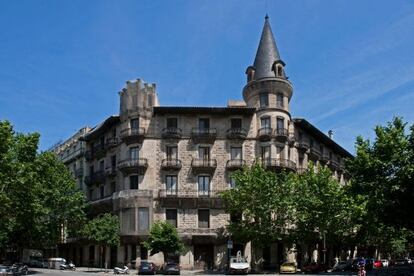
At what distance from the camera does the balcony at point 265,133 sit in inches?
2416

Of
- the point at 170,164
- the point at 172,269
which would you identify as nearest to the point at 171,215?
the point at 170,164

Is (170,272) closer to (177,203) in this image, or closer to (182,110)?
(177,203)

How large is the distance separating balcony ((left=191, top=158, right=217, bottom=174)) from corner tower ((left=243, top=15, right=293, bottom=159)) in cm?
557

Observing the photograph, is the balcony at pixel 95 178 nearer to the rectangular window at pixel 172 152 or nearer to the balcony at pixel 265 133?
the rectangular window at pixel 172 152

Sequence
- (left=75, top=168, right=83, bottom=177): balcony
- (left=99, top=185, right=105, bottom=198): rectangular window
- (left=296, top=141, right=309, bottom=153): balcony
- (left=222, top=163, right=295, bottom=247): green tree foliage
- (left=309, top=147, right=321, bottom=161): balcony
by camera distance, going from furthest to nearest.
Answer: (left=75, top=168, right=83, bottom=177): balcony < (left=309, top=147, right=321, bottom=161): balcony < (left=99, top=185, right=105, bottom=198): rectangular window < (left=296, top=141, right=309, bottom=153): balcony < (left=222, top=163, right=295, bottom=247): green tree foliage

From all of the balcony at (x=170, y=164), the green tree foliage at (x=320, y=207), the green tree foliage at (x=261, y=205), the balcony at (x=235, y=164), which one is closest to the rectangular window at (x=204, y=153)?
the balcony at (x=235, y=164)

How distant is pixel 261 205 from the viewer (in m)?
53.0

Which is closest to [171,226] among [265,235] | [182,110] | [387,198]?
[265,235]

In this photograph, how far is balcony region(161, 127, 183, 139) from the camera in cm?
6156

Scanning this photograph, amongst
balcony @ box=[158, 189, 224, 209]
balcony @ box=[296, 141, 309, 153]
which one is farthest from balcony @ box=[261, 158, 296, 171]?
balcony @ box=[158, 189, 224, 209]

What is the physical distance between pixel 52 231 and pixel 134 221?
9.67 m

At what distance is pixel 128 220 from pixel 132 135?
9247 mm

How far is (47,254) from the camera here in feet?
287

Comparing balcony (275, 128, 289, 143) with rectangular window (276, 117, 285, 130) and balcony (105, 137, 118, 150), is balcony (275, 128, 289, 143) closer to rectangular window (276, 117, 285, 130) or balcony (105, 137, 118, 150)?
rectangular window (276, 117, 285, 130)
